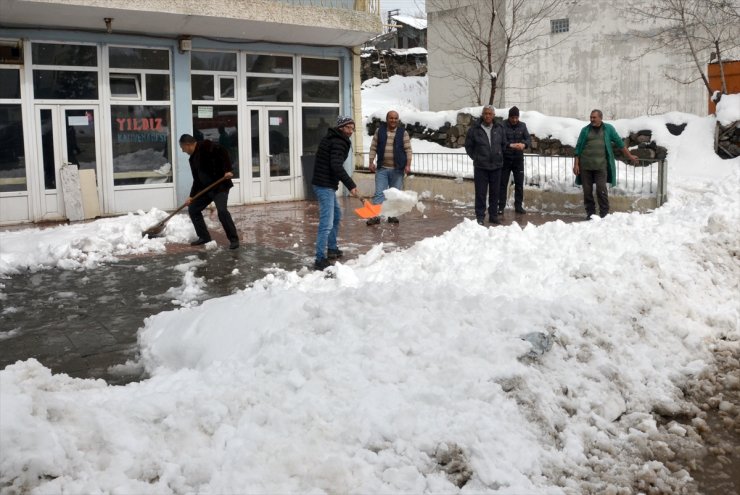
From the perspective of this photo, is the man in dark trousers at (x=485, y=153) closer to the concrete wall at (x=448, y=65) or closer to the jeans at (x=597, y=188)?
the jeans at (x=597, y=188)

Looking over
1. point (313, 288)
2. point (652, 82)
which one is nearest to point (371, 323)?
point (313, 288)

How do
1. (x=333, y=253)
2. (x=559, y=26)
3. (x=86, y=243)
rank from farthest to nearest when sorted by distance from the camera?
1. (x=559, y=26)
2. (x=86, y=243)
3. (x=333, y=253)

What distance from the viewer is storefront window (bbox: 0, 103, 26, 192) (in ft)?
44.1

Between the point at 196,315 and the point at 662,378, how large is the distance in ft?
12.1

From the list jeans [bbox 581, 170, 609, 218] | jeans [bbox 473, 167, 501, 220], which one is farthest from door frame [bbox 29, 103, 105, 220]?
jeans [bbox 581, 170, 609, 218]

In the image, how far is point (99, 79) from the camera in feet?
46.8

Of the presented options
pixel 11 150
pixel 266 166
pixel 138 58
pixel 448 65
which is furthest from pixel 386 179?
pixel 448 65

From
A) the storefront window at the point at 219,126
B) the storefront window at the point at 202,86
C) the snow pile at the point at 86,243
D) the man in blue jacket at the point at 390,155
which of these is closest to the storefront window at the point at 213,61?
the storefront window at the point at 202,86

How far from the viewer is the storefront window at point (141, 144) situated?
1471cm

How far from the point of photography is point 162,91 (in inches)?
597

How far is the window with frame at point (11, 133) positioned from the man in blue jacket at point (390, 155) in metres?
6.45

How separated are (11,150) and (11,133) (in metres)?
0.30

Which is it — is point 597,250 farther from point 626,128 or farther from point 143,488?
point 626,128

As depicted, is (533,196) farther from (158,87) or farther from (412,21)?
(412,21)
